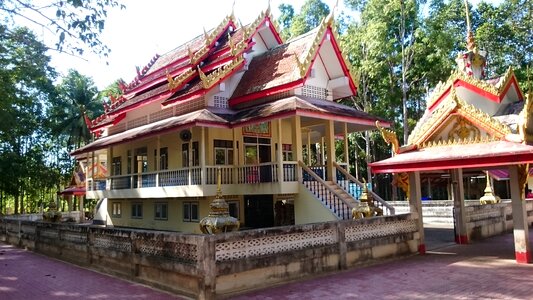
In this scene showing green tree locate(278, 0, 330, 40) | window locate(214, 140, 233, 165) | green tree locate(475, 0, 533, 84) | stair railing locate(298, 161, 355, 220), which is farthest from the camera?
green tree locate(278, 0, 330, 40)

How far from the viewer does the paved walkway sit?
296 inches

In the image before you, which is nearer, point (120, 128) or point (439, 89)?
point (439, 89)

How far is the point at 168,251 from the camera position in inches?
333

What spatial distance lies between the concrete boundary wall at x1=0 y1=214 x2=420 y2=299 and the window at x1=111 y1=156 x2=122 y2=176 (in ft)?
35.6

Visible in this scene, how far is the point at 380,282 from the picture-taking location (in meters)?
8.45

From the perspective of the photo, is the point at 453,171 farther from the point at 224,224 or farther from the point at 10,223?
the point at 10,223

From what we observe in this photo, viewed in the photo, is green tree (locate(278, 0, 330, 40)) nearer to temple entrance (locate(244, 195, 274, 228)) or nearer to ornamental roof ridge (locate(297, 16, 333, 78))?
ornamental roof ridge (locate(297, 16, 333, 78))

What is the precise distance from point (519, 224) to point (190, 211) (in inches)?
471

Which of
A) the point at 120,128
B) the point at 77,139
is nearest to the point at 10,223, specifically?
the point at 120,128

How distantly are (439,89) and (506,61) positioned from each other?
76.3 feet

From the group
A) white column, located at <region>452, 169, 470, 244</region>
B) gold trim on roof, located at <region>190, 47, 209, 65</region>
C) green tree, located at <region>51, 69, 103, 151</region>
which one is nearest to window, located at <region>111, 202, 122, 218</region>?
gold trim on roof, located at <region>190, 47, 209, 65</region>

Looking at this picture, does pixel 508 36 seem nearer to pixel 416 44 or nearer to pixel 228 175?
pixel 416 44

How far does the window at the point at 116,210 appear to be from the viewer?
75.0 ft

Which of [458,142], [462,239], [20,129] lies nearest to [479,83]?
[458,142]
